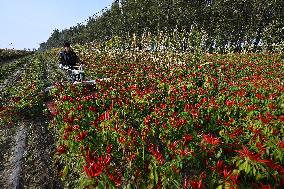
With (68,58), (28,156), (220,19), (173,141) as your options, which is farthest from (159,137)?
(220,19)

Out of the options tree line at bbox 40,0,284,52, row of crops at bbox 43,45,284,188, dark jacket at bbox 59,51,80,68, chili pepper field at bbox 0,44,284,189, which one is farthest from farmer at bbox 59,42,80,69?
tree line at bbox 40,0,284,52

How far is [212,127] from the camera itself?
749 cm

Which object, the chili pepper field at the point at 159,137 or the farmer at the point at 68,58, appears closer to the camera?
the chili pepper field at the point at 159,137

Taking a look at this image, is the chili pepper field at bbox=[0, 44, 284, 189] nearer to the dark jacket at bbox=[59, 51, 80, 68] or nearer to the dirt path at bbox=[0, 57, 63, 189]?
the dirt path at bbox=[0, 57, 63, 189]

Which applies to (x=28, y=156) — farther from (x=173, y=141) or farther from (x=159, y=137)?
(x=173, y=141)

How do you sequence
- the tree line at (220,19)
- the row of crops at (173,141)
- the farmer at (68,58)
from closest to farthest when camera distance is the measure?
the row of crops at (173,141) → the farmer at (68,58) → the tree line at (220,19)

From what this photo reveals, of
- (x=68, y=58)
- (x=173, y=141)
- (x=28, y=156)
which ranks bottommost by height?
(x=28, y=156)

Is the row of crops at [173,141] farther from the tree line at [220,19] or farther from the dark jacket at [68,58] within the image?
the tree line at [220,19]

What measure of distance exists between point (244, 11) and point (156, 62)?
27.5m

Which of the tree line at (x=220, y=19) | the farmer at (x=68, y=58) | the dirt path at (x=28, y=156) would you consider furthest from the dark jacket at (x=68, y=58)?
the tree line at (x=220, y=19)


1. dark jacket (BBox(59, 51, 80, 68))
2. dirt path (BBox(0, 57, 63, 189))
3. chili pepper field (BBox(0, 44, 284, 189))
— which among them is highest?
dark jacket (BBox(59, 51, 80, 68))

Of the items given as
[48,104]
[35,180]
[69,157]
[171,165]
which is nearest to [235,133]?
[171,165]

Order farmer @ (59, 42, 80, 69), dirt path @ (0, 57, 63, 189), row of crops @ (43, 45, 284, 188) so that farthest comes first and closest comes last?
farmer @ (59, 42, 80, 69), dirt path @ (0, 57, 63, 189), row of crops @ (43, 45, 284, 188)

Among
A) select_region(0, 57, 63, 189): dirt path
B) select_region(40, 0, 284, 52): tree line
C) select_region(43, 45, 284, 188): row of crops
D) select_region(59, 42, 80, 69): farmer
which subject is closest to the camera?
select_region(43, 45, 284, 188): row of crops
